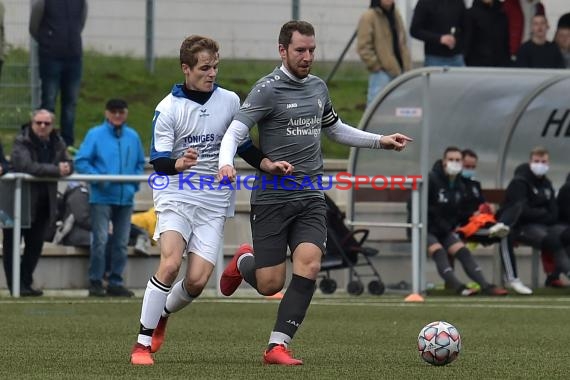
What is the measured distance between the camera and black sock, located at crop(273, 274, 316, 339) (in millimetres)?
9109

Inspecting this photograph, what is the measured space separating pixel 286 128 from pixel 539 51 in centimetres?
1141

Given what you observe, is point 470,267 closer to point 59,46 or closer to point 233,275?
point 59,46

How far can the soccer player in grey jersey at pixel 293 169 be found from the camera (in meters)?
9.18

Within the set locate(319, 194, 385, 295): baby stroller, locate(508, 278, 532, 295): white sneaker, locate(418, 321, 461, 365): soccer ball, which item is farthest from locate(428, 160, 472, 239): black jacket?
locate(418, 321, 461, 365): soccer ball

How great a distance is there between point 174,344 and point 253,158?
6.90ft

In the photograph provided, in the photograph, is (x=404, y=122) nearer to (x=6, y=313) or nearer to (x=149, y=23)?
(x=149, y=23)

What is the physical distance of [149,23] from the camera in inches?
847

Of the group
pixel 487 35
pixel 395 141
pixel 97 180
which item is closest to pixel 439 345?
pixel 395 141

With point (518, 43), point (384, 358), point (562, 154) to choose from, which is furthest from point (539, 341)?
point (518, 43)

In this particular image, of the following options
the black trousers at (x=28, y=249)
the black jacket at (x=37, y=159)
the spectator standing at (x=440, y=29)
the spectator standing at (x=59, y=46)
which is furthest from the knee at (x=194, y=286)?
the spectator standing at (x=440, y=29)

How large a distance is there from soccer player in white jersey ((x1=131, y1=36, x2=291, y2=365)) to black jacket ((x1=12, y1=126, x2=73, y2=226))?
722 cm

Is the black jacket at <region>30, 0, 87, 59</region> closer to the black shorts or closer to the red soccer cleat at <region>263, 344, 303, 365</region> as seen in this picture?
the black shorts

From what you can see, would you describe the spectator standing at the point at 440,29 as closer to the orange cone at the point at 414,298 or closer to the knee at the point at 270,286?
the orange cone at the point at 414,298

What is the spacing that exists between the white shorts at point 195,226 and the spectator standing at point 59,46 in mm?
9718
